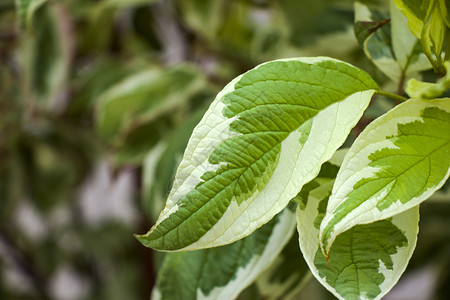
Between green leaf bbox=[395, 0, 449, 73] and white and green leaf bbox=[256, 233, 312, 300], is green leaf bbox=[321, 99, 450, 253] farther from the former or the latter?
white and green leaf bbox=[256, 233, 312, 300]

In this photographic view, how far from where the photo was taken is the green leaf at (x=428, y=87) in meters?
0.27

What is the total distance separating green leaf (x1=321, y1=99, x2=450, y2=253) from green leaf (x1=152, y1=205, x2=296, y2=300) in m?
0.11

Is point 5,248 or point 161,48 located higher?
point 161,48

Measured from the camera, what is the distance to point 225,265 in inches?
14.8

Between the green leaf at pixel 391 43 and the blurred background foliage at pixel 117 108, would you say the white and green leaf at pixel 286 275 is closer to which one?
the blurred background foliage at pixel 117 108

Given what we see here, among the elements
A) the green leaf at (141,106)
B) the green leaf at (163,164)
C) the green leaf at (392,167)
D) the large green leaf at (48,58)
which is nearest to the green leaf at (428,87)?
the green leaf at (392,167)

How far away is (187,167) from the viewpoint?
10.3 inches

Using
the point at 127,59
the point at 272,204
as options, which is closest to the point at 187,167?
the point at 272,204

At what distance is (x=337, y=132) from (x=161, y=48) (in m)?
0.66

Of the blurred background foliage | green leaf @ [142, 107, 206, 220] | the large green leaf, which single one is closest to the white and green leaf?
the blurred background foliage

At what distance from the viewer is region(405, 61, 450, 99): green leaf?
270 millimetres

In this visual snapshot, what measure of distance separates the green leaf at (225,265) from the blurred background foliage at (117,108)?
0.06 metres

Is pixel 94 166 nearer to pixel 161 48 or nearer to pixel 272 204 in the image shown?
pixel 161 48

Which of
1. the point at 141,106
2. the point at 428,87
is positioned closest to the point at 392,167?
the point at 428,87
